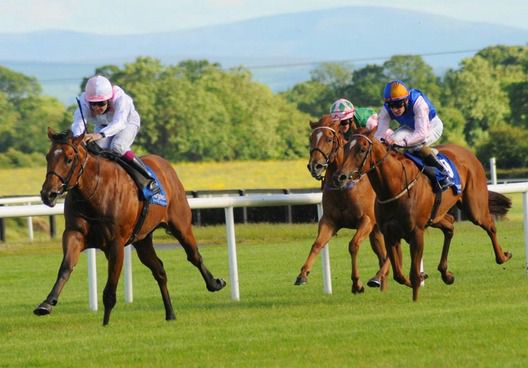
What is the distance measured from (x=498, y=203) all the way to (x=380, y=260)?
1852mm

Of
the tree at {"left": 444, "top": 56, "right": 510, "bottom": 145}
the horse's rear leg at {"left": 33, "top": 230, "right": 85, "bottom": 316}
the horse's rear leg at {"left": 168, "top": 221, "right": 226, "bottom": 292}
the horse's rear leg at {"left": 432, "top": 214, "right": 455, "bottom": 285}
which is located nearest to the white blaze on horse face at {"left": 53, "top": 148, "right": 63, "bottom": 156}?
the horse's rear leg at {"left": 33, "top": 230, "right": 85, "bottom": 316}

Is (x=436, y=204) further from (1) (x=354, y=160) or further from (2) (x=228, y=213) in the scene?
(2) (x=228, y=213)

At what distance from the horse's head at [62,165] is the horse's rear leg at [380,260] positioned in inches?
130

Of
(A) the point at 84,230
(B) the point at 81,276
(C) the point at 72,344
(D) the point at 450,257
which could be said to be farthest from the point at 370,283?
(B) the point at 81,276

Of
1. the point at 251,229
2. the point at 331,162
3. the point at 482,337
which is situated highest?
the point at 331,162

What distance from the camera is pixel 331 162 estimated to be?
12234 mm

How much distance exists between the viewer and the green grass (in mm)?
8453

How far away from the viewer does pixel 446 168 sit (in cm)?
1247

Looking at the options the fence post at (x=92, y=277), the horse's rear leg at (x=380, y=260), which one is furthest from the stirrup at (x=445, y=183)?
the fence post at (x=92, y=277)

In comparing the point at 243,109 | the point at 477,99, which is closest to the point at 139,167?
the point at 477,99

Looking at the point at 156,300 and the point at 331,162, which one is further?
the point at 156,300

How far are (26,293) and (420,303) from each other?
17.6 feet

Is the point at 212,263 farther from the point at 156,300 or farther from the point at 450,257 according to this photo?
the point at 156,300

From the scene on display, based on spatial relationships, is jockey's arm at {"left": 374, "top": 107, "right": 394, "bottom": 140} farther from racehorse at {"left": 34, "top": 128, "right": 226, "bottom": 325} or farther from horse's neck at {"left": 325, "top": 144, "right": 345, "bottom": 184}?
racehorse at {"left": 34, "top": 128, "right": 226, "bottom": 325}
